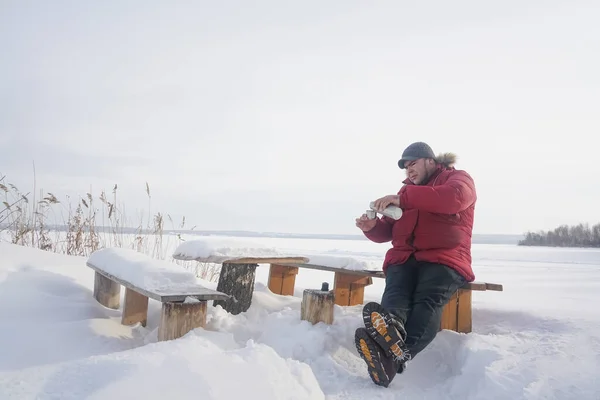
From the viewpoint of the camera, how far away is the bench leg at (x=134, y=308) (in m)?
2.75

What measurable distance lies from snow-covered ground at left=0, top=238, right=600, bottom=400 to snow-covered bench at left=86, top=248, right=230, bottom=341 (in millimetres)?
96

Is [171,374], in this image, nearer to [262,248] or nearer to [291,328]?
[291,328]

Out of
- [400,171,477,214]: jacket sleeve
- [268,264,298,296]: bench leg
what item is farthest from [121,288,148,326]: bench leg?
[400,171,477,214]: jacket sleeve

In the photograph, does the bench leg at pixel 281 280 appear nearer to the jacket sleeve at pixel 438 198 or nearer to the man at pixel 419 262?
→ the man at pixel 419 262

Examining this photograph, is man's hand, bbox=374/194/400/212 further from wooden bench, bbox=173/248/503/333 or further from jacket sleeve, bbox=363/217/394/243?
wooden bench, bbox=173/248/503/333

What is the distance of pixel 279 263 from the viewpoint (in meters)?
3.31

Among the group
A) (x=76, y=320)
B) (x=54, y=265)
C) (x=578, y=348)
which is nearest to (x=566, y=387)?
(x=578, y=348)

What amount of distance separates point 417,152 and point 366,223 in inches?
24.4

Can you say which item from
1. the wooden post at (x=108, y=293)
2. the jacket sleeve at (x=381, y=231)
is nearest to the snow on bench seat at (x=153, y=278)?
the wooden post at (x=108, y=293)

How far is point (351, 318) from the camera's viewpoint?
2.91 meters

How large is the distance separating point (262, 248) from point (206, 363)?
→ 1.43 m

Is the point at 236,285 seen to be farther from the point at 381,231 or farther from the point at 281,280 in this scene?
the point at 381,231

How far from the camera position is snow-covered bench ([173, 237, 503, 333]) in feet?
9.09

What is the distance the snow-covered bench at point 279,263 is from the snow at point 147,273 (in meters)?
0.24
